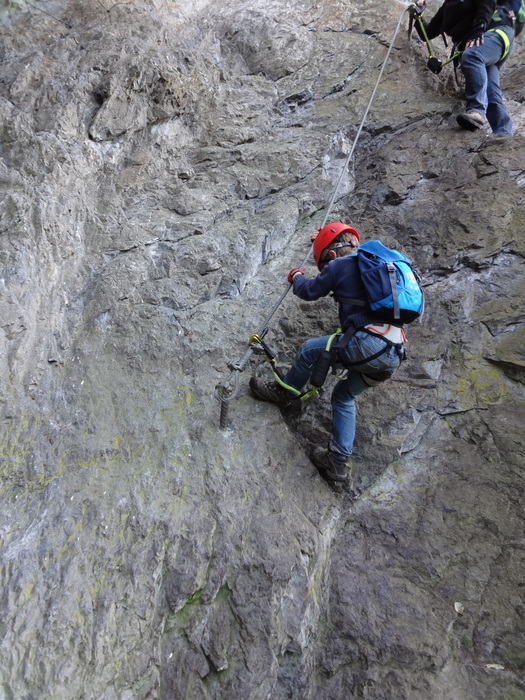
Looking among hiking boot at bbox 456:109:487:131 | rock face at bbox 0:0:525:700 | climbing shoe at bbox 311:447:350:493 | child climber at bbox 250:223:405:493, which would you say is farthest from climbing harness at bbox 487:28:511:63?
climbing shoe at bbox 311:447:350:493

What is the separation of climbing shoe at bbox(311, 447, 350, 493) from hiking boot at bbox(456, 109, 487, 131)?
4372mm

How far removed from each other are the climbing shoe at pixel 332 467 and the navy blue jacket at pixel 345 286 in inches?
40.8

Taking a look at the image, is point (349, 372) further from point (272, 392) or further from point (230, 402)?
point (230, 402)

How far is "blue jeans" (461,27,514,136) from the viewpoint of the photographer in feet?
17.3

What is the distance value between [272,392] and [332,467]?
0.80 m

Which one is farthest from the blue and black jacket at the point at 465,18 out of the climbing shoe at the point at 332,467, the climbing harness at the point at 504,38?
the climbing shoe at the point at 332,467

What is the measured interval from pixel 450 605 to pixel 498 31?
653 centimetres

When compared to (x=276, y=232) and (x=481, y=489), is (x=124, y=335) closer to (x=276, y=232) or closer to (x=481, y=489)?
(x=276, y=232)

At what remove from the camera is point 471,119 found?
5172 millimetres

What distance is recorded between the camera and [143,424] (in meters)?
3.52

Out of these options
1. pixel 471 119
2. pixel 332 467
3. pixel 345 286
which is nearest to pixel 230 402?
pixel 332 467

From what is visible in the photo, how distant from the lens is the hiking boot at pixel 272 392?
373cm

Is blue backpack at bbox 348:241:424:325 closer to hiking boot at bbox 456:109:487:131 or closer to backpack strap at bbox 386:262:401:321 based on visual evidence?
backpack strap at bbox 386:262:401:321

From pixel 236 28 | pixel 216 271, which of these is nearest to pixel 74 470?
pixel 216 271
